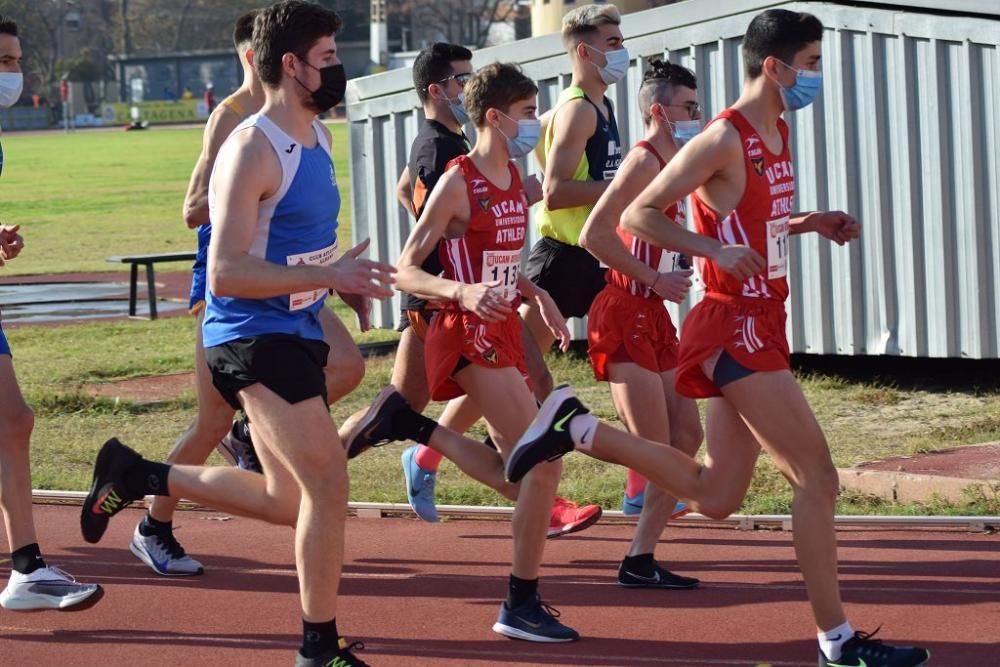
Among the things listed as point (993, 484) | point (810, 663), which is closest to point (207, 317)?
point (810, 663)

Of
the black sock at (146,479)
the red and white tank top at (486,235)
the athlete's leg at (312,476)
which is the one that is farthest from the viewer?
the red and white tank top at (486,235)

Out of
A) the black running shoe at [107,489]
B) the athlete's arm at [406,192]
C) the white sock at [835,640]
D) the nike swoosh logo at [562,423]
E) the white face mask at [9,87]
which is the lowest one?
the white sock at [835,640]

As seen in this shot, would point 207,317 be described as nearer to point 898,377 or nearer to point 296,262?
point 296,262

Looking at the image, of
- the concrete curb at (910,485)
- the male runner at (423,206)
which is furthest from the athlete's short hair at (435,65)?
the concrete curb at (910,485)

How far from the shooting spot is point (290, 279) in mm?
4766

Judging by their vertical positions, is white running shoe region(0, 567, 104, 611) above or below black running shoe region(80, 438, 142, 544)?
below

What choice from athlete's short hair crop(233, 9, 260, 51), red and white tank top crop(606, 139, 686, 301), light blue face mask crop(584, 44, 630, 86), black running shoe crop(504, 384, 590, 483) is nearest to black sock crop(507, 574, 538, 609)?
black running shoe crop(504, 384, 590, 483)

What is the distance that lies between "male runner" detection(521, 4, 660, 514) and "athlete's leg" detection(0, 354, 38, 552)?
2469 millimetres

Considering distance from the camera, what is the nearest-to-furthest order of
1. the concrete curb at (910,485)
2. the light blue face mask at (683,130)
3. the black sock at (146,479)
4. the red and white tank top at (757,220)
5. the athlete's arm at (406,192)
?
1. the red and white tank top at (757,220)
2. the black sock at (146,479)
3. the light blue face mask at (683,130)
4. the athlete's arm at (406,192)
5. the concrete curb at (910,485)

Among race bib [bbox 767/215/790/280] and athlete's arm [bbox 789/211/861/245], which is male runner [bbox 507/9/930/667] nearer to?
race bib [bbox 767/215/790/280]

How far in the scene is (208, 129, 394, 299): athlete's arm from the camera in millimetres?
4723

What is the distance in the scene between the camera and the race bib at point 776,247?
5.25 m

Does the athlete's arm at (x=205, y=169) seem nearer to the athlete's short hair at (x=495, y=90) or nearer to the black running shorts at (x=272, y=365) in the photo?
the athlete's short hair at (x=495, y=90)

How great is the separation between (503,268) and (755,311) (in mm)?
1380
